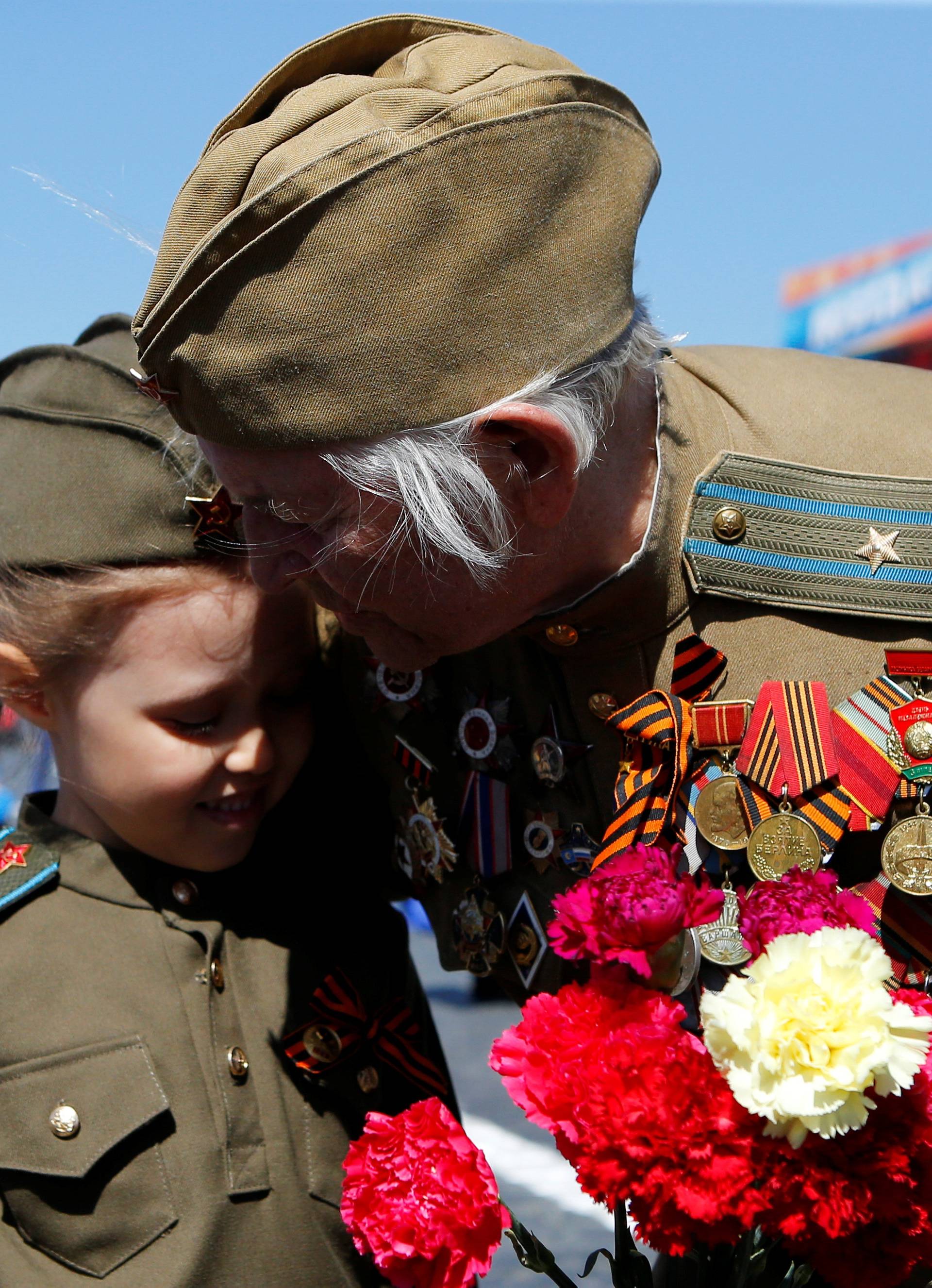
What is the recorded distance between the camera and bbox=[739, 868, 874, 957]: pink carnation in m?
1.07

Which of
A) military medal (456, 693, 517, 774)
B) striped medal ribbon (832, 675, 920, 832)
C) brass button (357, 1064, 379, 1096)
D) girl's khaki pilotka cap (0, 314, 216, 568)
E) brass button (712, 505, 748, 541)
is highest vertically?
girl's khaki pilotka cap (0, 314, 216, 568)

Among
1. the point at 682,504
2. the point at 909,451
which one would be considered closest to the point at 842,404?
the point at 909,451

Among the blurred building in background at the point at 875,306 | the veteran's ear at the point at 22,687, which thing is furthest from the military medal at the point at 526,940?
the blurred building in background at the point at 875,306

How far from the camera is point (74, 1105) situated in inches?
62.7

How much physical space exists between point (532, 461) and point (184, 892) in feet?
2.59

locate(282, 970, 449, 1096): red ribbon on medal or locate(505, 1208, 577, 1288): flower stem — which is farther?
locate(282, 970, 449, 1096): red ribbon on medal

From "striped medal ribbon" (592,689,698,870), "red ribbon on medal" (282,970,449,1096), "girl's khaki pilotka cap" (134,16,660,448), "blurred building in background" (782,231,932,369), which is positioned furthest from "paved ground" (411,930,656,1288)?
"blurred building in background" (782,231,932,369)

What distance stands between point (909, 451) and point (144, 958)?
1159mm

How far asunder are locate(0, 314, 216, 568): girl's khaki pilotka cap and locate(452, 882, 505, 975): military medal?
2.02 ft

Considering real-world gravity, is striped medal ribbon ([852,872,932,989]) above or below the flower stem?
above

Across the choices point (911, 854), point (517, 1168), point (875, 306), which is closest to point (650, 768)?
point (911, 854)

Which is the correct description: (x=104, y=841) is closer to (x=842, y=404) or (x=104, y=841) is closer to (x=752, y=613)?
(x=752, y=613)

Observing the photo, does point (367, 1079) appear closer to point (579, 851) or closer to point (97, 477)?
point (579, 851)

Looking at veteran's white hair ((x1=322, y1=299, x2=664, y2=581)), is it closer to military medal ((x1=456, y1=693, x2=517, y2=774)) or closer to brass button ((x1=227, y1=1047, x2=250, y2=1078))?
military medal ((x1=456, y1=693, x2=517, y2=774))
